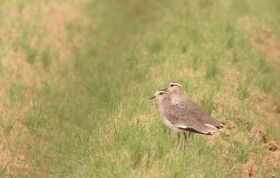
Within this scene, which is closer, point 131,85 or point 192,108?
point 192,108

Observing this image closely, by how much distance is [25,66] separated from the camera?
43.8ft

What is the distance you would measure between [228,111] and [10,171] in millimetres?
3572

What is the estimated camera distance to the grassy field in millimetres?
8867

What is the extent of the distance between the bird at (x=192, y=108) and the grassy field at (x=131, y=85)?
0.42 metres

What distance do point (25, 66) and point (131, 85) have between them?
2.28 m

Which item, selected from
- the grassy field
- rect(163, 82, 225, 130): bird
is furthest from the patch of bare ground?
rect(163, 82, 225, 130): bird

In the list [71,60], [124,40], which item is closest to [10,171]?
[71,60]

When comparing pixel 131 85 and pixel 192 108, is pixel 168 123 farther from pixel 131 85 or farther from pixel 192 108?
pixel 131 85

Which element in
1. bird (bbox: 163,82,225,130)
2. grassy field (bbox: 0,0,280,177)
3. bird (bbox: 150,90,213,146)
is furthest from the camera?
grassy field (bbox: 0,0,280,177)

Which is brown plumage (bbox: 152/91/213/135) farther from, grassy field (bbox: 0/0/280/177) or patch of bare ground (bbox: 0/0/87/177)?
patch of bare ground (bbox: 0/0/87/177)

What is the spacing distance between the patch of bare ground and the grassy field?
0.03 metres

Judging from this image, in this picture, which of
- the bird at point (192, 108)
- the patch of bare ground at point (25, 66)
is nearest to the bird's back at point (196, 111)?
the bird at point (192, 108)

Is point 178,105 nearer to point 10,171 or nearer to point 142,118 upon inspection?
point 142,118

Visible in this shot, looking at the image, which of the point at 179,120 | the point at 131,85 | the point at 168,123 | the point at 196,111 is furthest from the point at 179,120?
the point at 131,85
